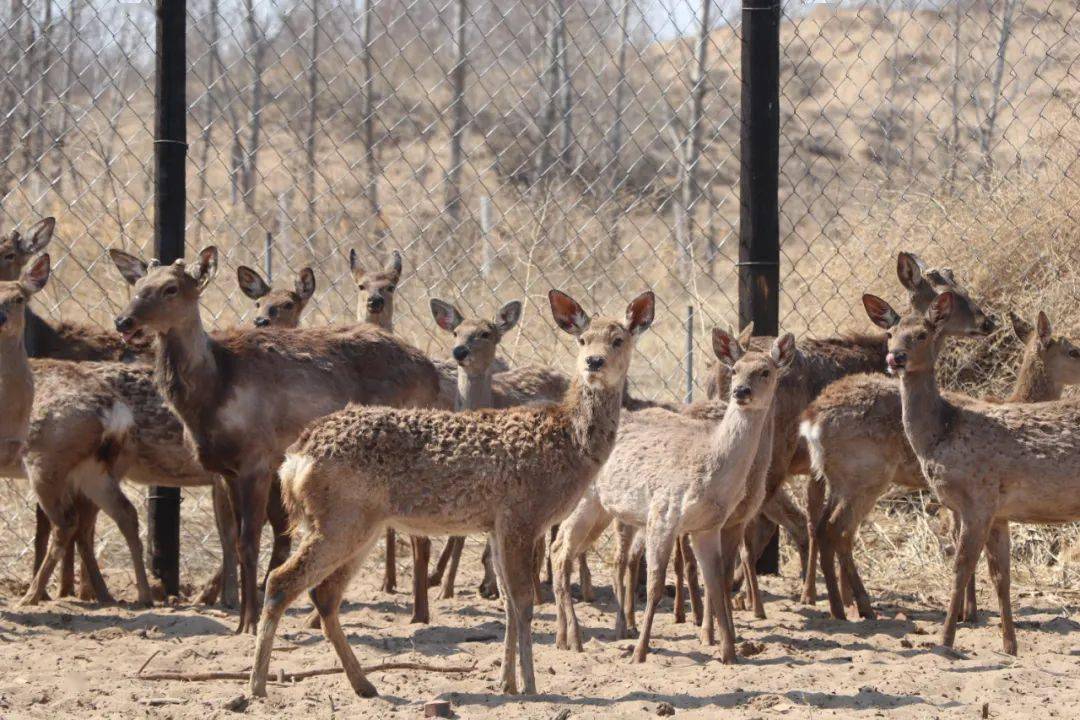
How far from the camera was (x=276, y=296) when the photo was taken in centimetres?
1116

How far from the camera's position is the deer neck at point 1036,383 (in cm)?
1031

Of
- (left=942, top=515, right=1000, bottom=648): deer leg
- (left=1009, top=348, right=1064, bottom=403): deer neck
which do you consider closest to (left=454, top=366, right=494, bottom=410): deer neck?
(left=942, top=515, right=1000, bottom=648): deer leg

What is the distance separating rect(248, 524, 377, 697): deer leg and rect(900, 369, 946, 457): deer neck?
11.4ft

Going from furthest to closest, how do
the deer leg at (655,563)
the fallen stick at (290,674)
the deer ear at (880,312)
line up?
the deer ear at (880,312), the deer leg at (655,563), the fallen stick at (290,674)

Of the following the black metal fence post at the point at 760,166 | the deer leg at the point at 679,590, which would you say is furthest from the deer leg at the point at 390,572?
the black metal fence post at the point at 760,166

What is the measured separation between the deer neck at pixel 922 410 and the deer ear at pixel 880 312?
2.19 ft

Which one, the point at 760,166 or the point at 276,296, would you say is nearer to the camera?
the point at 760,166

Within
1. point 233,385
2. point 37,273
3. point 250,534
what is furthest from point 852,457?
point 37,273

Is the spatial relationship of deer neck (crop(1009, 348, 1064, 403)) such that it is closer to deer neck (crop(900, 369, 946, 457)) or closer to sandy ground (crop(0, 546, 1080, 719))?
sandy ground (crop(0, 546, 1080, 719))

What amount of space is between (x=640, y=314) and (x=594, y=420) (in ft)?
2.62

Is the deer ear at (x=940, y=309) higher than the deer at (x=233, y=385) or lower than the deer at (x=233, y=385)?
higher

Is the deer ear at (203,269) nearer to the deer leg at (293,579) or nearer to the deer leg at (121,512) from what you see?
the deer leg at (121,512)

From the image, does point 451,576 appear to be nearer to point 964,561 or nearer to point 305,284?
point 305,284

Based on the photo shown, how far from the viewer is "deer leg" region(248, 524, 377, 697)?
6.74 meters
